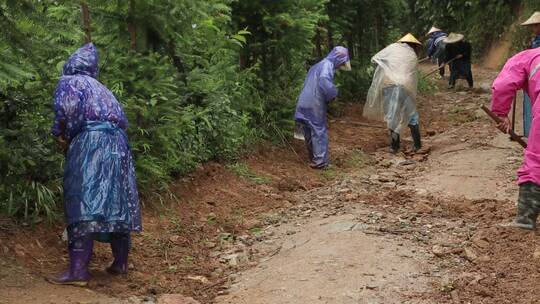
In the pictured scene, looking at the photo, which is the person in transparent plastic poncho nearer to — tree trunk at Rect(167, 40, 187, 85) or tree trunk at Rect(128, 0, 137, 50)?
tree trunk at Rect(167, 40, 187, 85)

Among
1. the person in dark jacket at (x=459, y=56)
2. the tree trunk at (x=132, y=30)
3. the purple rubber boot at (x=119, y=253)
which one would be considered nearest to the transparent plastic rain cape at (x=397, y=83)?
the tree trunk at (x=132, y=30)

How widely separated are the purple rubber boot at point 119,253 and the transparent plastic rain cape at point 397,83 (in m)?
6.04

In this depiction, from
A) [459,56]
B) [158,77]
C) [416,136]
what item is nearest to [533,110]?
[158,77]

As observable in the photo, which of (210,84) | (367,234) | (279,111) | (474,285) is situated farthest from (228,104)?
(474,285)

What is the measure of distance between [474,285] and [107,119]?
9.41 feet

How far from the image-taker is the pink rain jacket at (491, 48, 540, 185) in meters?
5.09

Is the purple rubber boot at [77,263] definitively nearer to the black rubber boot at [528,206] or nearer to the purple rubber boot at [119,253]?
the purple rubber boot at [119,253]

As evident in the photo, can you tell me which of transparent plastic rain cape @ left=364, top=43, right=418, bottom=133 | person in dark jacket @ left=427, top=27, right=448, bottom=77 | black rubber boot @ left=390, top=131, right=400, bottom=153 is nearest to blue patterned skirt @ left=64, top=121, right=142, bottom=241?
transparent plastic rain cape @ left=364, top=43, right=418, bottom=133

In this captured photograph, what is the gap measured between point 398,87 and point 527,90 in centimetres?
436

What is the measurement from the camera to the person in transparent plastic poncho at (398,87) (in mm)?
9703

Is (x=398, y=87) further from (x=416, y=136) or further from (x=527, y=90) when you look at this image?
(x=527, y=90)

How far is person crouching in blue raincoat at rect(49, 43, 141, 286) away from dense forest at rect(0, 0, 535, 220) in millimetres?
341

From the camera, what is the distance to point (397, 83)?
9656 millimetres

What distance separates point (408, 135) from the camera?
11.5 m
